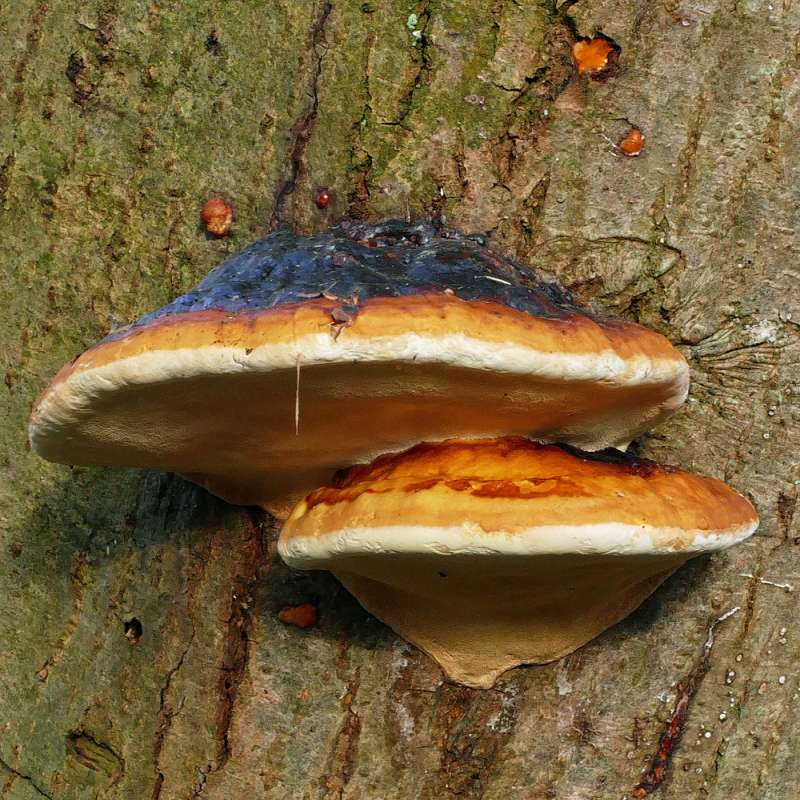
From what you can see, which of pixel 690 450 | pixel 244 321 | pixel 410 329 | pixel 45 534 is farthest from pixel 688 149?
pixel 45 534

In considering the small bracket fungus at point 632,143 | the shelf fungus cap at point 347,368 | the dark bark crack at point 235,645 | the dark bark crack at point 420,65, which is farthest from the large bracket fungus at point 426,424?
the small bracket fungus at point 632,143

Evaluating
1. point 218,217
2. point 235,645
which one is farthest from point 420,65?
point 235,645

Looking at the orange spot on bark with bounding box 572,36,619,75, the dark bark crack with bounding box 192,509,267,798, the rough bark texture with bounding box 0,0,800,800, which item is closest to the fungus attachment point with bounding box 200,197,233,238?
the rough bark texture with bounding box 0,0,800,800

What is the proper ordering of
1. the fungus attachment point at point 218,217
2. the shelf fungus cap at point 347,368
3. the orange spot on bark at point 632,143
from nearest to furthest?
1. the shelf fungus cap at point 347,368
2. the orange spot on bark at point 632,143
3. the fungus attachment point at point 218,217

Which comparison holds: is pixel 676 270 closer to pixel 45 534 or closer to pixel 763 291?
pixel 763 291

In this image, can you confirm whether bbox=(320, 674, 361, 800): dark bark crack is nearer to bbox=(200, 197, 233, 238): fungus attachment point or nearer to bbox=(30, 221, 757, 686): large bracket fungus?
bbox=(30, 221, 757, 686): large bracket fungus

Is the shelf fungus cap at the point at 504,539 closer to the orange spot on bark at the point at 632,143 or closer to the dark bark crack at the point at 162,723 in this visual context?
the dark bark crack at the point at 162,723
